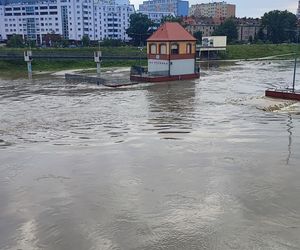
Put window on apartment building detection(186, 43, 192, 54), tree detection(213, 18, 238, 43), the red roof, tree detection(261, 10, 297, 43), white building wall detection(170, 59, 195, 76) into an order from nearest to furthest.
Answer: the red roof
white building wall detection(170, 59, 195, 76)
window on apartment building detection(186, 43, 192, 54)
tree detection(213, 18, 238, 43)
tree detection(261, 10, 297, 43)

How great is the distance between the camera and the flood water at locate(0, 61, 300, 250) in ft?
38.4

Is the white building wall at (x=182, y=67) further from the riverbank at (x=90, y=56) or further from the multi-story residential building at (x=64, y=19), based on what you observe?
the multi-story residential building at (x=64, y=19)

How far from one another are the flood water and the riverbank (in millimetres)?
39680

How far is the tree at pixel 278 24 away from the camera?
435 feet

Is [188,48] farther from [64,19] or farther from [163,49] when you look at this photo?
[64,19]

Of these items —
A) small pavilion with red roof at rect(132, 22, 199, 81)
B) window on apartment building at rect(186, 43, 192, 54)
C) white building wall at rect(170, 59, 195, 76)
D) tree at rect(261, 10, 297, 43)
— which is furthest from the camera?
tree at rect(261, 10, 297, 43)

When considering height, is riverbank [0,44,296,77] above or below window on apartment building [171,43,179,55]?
below

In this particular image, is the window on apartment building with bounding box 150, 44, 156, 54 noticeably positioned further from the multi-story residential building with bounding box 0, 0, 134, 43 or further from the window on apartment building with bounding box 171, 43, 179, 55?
the multi-story residential building with bounding box 0, 0, 134, 43

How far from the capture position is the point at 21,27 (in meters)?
144

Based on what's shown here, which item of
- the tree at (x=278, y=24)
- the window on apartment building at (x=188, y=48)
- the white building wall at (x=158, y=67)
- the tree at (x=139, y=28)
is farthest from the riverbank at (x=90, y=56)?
the tree at (x=139, y=28)

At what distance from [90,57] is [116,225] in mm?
55698

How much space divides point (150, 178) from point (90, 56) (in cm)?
5207

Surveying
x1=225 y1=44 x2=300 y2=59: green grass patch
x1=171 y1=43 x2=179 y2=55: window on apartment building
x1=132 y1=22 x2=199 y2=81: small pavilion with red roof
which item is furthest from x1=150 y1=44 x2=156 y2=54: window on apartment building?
x1=225 y1=44 x2=300 y2=59: green grass patch

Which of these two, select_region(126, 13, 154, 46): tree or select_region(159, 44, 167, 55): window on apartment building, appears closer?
select_region(159, 44, 167, 55): window on apartment building
